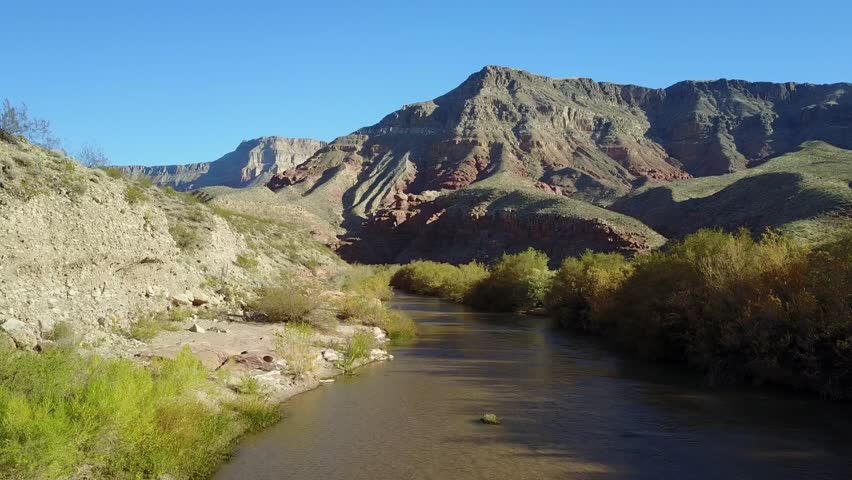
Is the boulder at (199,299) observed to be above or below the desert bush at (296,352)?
above

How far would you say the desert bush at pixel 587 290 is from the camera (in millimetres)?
31125

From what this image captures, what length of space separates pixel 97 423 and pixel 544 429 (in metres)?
8.92

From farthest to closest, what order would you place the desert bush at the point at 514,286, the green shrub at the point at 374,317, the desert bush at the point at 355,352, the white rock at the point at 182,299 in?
the desert bush at the point at 514,286 < the green shrub at the point at 374,317 < the white rock at the point at 182,299 < the desert bush at the point at 355,352

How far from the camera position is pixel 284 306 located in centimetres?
2462

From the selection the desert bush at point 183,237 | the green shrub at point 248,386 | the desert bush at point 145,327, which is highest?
the desert bush at point 183,237

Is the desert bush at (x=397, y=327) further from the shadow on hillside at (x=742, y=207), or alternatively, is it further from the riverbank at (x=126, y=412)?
the shadow on hillside at (x=742, y=207)

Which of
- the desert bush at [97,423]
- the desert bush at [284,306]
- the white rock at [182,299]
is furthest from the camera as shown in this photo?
the desert bush at [284,306]

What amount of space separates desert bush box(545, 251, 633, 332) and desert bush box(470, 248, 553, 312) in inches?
211

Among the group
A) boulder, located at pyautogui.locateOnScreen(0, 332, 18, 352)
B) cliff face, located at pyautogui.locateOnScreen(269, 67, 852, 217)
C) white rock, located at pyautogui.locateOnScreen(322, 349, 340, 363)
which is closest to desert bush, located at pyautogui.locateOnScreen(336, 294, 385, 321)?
white rock, located at pyautogui.locateOnScreen(322, 349, 340, 363)

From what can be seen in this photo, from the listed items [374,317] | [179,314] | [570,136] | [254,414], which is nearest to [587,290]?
[374,317]

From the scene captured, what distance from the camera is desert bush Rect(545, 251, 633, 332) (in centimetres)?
3112

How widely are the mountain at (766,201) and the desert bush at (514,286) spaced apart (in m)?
16.5

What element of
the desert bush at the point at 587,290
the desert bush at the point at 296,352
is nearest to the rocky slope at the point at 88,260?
the desert bush at the point at 296,352

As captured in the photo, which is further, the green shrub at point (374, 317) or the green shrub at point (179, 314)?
the green shrub at point (374, 317)
